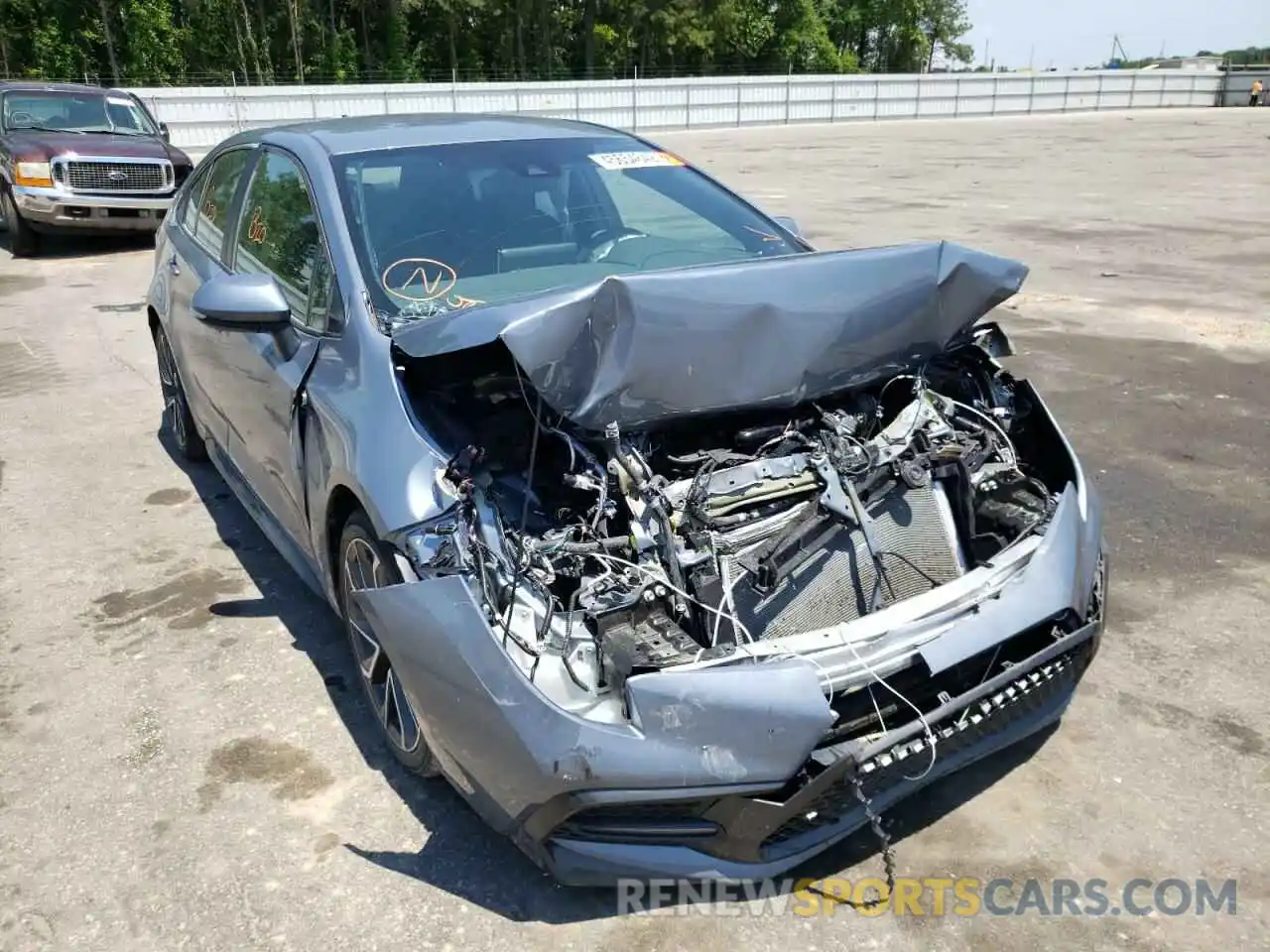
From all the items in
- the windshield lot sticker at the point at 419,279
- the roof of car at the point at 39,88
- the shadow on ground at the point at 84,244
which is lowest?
the shadow on ground at the point at 84,244

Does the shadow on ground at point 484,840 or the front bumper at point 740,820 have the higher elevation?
the front bumper at point 740,820

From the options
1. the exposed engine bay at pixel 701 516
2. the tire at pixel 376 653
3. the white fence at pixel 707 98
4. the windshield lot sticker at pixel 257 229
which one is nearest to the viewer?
the exposed engine bay at pixel 701 516

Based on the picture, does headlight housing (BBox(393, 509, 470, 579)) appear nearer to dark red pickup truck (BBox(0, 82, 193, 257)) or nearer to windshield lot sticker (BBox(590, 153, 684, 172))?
windshield lot sticker (BBox(590, 153, 684, 172))

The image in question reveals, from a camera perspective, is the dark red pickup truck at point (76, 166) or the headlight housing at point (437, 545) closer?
the headlight housing at point (437, 545)

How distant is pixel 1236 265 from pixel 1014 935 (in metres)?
10.2

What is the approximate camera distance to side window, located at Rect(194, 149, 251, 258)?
4.66 metres

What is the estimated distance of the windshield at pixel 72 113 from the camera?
1284cm

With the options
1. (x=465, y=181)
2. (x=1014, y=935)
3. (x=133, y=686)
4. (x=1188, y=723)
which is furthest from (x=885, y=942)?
(x=465, y=181)

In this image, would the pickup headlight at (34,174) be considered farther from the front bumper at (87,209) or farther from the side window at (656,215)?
the side window at (656,215)

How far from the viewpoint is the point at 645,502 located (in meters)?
2.77

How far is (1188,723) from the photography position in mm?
3297

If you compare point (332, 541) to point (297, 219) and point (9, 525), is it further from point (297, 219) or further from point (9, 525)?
point (9, 525)

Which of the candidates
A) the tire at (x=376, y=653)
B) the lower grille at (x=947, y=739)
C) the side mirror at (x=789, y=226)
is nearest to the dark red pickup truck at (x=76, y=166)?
the side mirror at (x=789, y=226)

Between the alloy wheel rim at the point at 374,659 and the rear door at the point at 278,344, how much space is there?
0.40 m
